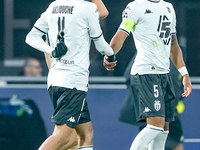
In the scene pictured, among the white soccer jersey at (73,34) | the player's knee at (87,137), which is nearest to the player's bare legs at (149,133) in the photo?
the player's knee at (87,137)

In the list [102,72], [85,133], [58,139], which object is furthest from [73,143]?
[102,72]

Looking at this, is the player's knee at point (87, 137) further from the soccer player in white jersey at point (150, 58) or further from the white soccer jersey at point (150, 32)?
the white soccer jersey at point (150, 32)

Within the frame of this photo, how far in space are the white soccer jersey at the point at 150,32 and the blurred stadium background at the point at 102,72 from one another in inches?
53.8

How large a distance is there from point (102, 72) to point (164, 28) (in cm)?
159

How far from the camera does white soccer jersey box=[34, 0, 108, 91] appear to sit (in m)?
6.45

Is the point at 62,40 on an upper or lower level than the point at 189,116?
upper

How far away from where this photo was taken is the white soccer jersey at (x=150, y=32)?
285 inches

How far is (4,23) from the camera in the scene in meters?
8.62

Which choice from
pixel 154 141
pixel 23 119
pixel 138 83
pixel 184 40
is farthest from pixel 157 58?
pixel 23 119

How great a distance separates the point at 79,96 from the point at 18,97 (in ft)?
7.44

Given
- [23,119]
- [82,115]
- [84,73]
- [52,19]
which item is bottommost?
[23,119]

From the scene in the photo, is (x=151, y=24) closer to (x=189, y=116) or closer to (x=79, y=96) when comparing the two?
(x=79, y=96)

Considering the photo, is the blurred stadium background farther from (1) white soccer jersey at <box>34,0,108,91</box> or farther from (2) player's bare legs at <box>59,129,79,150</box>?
(1) white soccer jersey at <box>34,0,108,91</box>

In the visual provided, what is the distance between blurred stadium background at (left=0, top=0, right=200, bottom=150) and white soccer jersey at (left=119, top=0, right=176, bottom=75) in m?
1.37
